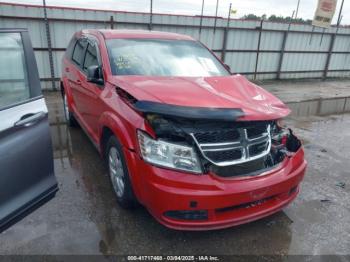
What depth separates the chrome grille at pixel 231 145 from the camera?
238cm

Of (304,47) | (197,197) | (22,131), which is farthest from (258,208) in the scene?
(304,47)

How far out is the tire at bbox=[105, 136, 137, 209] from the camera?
2.71 meters

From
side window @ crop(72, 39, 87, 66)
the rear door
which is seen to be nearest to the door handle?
the rear door

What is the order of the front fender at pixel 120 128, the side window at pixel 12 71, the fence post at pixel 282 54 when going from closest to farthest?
1. the side window at pixel 12 71
2. the front fender at pixel 120 128
3. the fence post at pixel 282 54

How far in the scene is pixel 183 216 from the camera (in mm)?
2354

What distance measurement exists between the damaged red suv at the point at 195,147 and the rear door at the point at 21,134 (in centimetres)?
72

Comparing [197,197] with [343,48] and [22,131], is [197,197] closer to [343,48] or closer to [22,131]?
[22,131]

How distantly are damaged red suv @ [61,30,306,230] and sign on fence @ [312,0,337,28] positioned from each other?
11389 millimetres

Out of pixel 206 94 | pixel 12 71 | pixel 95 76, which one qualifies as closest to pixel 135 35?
pixel 95 76

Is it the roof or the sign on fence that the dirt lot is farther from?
the sign on fence

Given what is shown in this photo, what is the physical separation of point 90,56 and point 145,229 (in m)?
2.47

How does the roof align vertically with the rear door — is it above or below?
above

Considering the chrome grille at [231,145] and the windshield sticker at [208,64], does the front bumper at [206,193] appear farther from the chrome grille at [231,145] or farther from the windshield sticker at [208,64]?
the windshield sticker at [208,64]

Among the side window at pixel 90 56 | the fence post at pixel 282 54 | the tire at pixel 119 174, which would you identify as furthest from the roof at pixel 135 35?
the fence post at pixel 282 54
